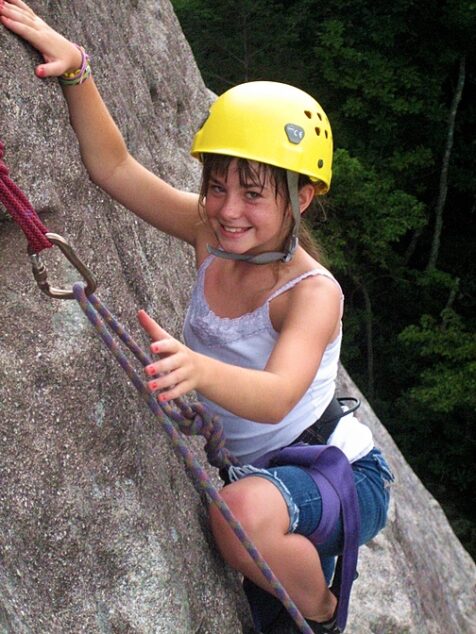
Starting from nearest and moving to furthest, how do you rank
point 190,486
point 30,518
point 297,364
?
point 30,518
point 297,364
point 190,486

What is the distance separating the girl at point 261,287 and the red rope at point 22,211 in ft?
1.30

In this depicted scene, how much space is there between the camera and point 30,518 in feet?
6.62

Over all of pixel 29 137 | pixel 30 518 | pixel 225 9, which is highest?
pixel 29 137

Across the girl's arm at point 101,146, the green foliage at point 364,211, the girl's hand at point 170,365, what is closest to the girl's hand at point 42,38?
the girl's arm at point 101,146

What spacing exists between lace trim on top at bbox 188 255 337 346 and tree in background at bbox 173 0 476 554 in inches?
490

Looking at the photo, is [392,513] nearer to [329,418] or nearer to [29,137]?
[329,418]

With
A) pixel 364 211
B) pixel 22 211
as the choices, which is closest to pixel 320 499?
pixel 22 211

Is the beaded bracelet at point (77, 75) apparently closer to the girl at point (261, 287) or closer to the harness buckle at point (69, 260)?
the girl at point (261, 287)

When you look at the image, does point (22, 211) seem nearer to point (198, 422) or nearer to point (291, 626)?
point (198, 422)

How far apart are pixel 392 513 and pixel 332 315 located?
352 cm

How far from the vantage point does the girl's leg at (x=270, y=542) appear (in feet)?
7.54

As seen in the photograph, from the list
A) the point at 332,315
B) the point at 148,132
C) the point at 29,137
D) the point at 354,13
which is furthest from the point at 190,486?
the point at 354,13

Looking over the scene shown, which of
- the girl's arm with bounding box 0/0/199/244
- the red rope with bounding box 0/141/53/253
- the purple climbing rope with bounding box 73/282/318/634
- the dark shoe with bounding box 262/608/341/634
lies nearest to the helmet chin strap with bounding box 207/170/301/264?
the girl's arm with bounding box 0/0/199/244

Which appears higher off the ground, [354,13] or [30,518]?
[30,518]
